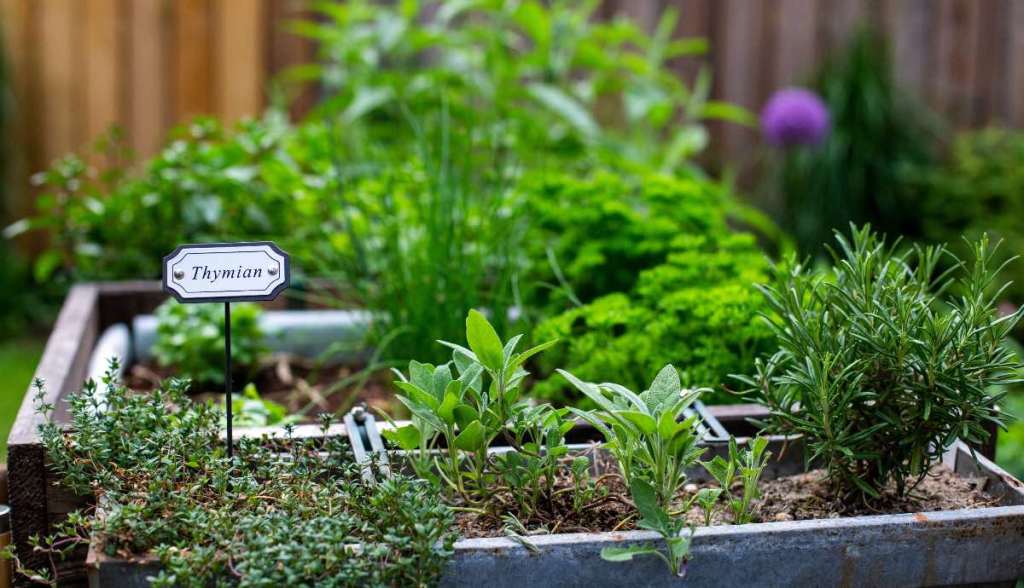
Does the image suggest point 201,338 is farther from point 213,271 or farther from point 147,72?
point 147,72

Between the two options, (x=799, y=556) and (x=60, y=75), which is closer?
(x=799, y=556)

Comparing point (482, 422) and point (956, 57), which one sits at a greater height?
point (956, 57)

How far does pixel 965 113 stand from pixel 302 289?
4.12 meters

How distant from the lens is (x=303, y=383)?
8.75ft

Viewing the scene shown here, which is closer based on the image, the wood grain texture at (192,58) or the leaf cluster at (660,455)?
the leaf cluster at (660,455)

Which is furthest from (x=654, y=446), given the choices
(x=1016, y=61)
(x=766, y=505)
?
(x=1016, y=61)

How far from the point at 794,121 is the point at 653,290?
3068 millimetres

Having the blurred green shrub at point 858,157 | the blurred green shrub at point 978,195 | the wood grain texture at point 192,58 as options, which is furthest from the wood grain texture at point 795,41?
the wood grain texture at point 192,58

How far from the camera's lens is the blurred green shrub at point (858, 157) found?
18.1ft

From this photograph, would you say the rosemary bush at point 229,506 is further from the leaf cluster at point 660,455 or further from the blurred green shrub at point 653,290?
the blurred green shrub at point 653,290

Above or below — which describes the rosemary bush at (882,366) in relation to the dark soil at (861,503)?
above

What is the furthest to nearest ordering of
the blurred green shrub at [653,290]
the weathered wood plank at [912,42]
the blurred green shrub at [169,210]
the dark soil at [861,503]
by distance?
the weathered wood plank at [912,42]
the blurred green shrub at [169,210]
the blurred green shrub at [653,290]
the dark soil at [861,503]

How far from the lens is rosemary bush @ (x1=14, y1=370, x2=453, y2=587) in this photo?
1336 millimetres

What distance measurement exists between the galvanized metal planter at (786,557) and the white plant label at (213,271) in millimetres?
413
